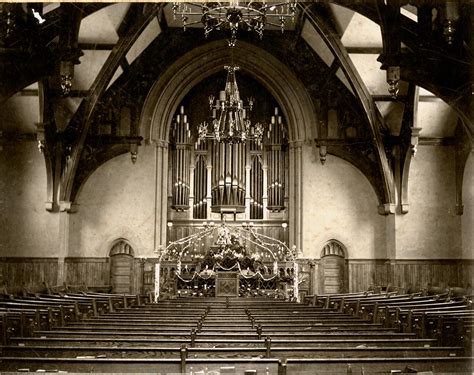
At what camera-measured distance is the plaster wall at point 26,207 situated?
19562 mm

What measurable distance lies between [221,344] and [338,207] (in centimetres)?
1468

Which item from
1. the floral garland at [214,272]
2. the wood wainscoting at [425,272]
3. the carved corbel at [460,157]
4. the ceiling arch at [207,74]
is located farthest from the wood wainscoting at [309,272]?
the ceiling arch at [207,74]

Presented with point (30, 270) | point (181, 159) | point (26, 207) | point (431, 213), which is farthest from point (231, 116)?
point (30, 270)

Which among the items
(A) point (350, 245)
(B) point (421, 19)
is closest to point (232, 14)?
(B) point (421, 19)

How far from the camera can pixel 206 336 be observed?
25.5ft

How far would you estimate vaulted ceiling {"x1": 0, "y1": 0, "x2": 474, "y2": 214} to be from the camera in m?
18.3

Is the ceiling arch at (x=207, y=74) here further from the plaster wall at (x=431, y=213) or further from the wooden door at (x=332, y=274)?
the wooden door at (x=332, y=274)

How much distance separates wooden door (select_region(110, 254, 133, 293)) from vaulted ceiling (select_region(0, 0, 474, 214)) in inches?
102

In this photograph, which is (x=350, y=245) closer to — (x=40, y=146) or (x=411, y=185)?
(x=411, y=185)

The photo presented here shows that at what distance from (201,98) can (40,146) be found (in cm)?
687

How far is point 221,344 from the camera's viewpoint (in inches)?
295

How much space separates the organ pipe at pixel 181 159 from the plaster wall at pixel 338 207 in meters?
4.13

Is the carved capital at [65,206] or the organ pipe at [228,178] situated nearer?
the carved capital at [65,206]

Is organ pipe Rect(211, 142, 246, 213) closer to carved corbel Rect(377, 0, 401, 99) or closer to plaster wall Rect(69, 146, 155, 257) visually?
plaster wall Rect(69, 146, 155, 257)
